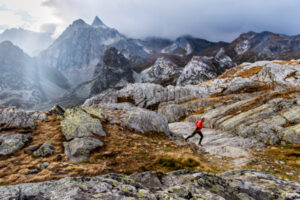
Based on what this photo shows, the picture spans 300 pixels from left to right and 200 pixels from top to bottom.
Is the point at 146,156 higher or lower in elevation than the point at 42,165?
lower

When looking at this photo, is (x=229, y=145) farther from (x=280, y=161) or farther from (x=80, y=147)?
(x=80, y=147)

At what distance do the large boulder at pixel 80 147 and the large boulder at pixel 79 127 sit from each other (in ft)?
5.23

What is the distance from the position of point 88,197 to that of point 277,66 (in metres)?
121

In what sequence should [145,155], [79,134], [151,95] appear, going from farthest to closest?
[151,95], [79,134], [145,155]

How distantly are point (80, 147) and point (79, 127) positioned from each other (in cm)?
470

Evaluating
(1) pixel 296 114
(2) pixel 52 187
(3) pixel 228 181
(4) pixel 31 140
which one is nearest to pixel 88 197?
(2) pixel 52 187

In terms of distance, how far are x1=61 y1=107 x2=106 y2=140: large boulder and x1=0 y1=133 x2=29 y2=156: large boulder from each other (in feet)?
13.7

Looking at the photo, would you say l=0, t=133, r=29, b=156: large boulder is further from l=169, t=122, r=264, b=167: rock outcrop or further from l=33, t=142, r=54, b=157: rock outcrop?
l=169, t=122, r=264, b=167: rock outcrop

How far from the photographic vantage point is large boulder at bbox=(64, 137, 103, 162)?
1511cm

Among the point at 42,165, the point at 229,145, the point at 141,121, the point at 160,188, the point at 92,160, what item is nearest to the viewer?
the point at 160,188

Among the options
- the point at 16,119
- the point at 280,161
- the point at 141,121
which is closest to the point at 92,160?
the point at 141,121

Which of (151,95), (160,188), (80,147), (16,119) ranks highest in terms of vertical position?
(151,95)

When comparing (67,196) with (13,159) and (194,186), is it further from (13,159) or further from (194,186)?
(13,159)

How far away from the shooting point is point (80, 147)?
15945 millimetres
